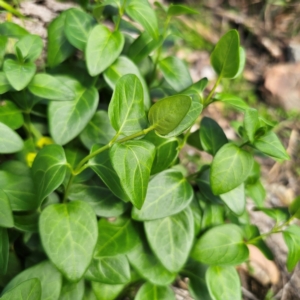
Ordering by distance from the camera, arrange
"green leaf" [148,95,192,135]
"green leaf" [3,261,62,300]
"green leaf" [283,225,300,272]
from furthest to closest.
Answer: "green leaf" [283,225,300,272], "green leaf" [3,261,62,300], "green leaf" [148,95,192,135]

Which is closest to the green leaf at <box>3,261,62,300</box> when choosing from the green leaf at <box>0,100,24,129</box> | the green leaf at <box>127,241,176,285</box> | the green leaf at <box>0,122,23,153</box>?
the green leaf at <box>127,241,176,285</box>

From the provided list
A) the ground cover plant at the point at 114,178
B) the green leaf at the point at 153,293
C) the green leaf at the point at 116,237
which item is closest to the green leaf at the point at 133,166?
the ground cover plant at the point at 114,178

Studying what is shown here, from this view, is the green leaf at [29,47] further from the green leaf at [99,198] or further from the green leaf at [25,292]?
the green leaf at [25,292]

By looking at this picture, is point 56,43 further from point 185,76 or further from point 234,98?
point 234,98

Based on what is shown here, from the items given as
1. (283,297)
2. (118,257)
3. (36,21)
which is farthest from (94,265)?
(36,21)

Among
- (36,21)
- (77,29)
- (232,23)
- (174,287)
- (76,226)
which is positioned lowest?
(174,287)

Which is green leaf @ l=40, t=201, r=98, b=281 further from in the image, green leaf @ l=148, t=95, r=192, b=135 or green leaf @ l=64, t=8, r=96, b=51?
green leaf @ l=64, t=8, r=96, b=51
